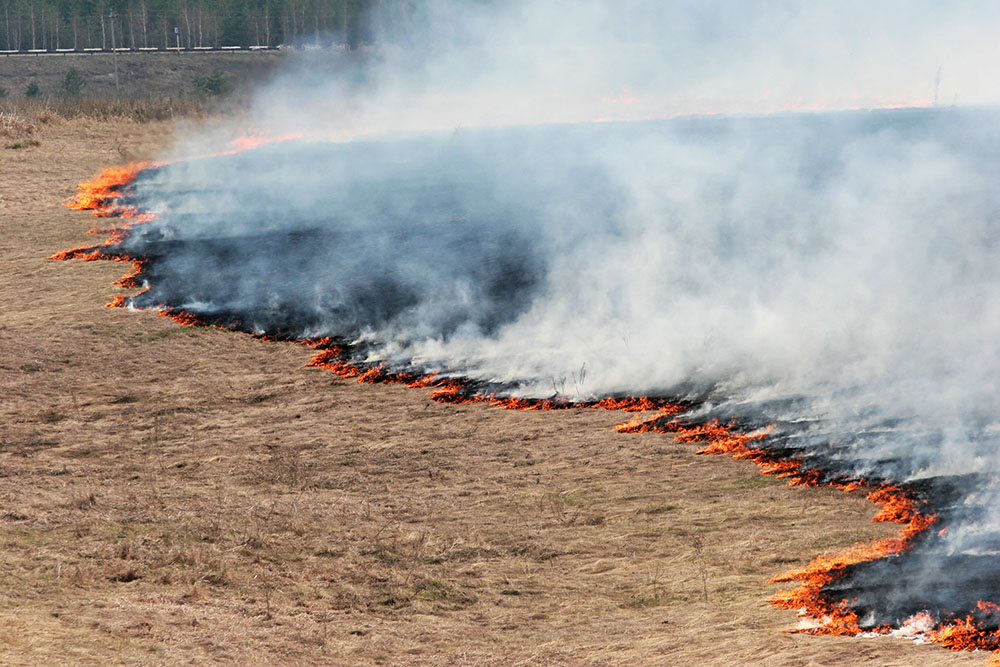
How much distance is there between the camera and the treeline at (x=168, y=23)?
10656cm

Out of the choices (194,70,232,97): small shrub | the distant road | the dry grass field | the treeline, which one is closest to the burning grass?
the dry grass field

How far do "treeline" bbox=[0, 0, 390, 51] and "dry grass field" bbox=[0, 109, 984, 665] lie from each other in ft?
299

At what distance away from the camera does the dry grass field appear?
10.5 m

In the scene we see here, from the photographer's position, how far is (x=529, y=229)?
35938 millimetres

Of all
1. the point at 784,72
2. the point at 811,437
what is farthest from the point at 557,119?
the point at 811,437

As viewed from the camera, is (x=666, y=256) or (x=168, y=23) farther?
(x=168, y=23)

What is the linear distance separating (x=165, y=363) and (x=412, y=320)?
5.51 metres

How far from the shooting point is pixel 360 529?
537 inches

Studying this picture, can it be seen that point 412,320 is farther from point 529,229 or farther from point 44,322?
point 529,229

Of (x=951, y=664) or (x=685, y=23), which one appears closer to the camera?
(x=951, y=664)

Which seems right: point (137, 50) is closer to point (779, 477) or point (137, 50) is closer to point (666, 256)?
point (666, 256)

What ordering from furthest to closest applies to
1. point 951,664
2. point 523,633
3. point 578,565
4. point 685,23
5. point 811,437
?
point 685,23
point 811,437
point 578,565
point 523,633
point 951,664

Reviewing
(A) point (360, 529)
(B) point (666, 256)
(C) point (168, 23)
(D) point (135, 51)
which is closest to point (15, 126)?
(B) point (666, 256)

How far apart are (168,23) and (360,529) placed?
109m
